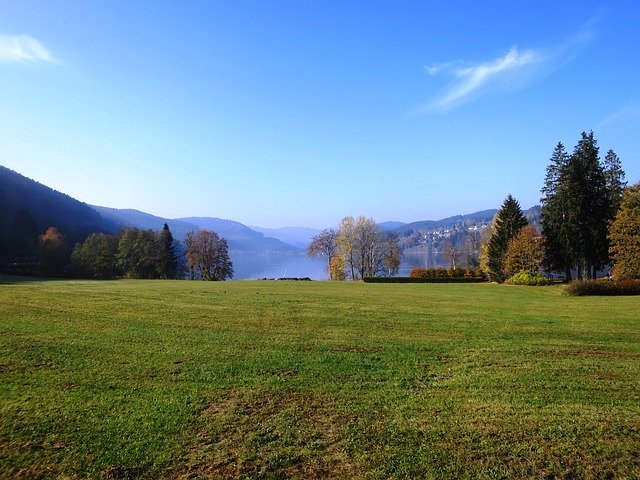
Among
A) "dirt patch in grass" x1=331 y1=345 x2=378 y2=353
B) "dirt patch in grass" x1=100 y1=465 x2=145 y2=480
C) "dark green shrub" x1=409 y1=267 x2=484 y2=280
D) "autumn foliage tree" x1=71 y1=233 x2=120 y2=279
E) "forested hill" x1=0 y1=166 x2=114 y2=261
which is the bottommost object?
"dirt patch in grass" x1=100 y1=465 x2=145 y2=480

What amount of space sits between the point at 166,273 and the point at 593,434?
79.5m

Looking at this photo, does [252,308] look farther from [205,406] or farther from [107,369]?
[205,406]

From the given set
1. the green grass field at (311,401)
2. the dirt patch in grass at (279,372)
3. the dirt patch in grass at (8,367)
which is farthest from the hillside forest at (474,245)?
the dirt patch in grass at (8,367)

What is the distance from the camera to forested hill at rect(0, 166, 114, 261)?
97438 mm

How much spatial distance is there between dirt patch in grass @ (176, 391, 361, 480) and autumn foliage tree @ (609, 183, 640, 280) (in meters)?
45.1

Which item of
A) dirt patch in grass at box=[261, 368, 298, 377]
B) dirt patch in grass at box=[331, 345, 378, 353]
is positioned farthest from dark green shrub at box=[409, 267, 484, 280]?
dirt patch in grass at box=[261, 368, 298, 377]

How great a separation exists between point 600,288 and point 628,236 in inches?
453

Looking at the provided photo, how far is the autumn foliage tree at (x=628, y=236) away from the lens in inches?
1665

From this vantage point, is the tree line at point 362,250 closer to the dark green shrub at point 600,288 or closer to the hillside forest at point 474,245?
the hillside forest at point 474,245

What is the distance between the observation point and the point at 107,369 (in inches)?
419

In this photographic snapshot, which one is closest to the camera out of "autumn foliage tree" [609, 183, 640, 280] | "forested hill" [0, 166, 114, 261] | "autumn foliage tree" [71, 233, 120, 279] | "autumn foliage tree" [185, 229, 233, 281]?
"autumn foliage tree" [609, 183, 640, 280]

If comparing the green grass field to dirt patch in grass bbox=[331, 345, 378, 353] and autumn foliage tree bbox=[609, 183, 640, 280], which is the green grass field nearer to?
dirt patch in grass bbox=[331, 345, 378, 353]

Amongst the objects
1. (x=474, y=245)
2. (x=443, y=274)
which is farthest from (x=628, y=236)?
(x=474, y=245)

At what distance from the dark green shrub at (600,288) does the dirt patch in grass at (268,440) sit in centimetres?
3335
